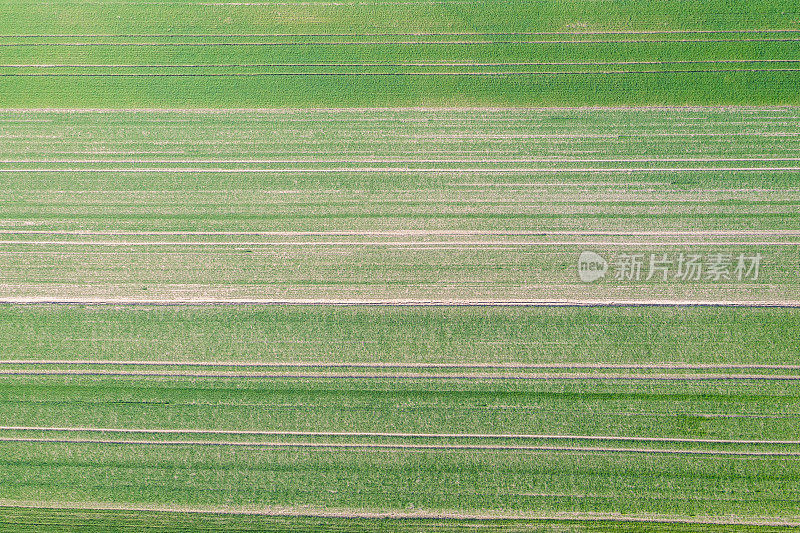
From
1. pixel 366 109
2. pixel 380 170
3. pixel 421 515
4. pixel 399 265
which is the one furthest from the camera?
pixel 366 109

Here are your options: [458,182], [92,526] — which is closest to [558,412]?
[458,182]

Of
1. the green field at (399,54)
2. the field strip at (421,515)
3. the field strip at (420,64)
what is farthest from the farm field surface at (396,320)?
the field strip at (420,64)

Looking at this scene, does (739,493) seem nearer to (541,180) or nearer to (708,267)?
(708,267)

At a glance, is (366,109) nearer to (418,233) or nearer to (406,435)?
(418,233)

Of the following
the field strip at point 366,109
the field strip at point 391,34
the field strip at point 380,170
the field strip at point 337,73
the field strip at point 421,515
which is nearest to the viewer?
the field strip at point 421,515

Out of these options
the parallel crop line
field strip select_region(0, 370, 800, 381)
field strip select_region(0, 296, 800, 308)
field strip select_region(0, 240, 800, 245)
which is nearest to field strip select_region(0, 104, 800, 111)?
A: the parallel crop line

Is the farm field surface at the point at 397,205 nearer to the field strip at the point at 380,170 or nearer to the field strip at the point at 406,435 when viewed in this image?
the field strip at the point at 380,170

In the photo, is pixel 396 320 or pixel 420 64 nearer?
pixel 396 320

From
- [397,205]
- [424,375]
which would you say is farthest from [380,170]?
[424,375]
